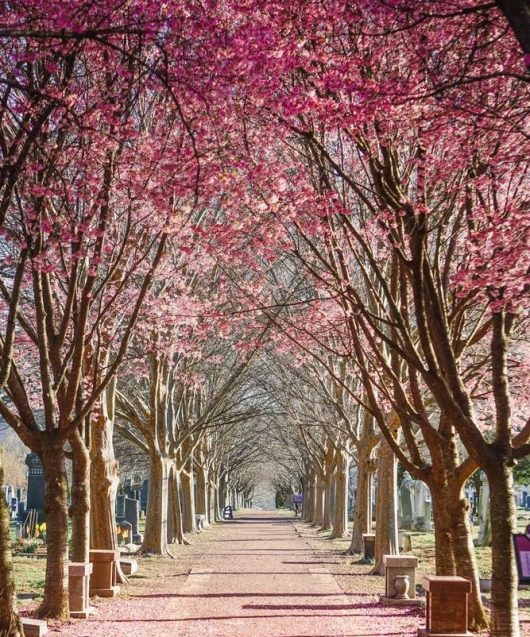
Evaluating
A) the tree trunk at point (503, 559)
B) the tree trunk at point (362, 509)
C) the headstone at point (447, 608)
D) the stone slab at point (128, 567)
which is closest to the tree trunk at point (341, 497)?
the tree trunk at point (362, 509)

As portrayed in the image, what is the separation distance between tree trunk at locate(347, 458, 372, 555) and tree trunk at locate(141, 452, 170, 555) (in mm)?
5094

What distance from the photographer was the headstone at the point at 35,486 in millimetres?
29938

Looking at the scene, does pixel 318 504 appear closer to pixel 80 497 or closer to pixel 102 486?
pixel 102 486

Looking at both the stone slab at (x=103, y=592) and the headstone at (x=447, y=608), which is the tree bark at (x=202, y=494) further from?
the headstone at (x=447, y=608)

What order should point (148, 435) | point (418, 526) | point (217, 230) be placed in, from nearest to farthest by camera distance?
point (217, 230) < point (148, 435) < point (418, 526)

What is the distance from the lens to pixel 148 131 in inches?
465

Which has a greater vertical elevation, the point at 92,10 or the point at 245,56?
the point at 92,10

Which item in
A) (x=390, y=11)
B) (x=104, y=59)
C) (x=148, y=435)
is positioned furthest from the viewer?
(x=148, y=435)

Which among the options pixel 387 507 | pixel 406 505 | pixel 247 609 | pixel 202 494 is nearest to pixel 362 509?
pixel 387 507

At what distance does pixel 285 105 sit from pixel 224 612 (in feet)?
24.1

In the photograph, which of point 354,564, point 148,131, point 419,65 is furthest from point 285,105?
point 354,564

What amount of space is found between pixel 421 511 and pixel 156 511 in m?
17.8

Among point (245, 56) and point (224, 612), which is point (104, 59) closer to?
point (245, 56)

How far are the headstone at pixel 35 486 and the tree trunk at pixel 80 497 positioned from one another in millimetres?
17924
